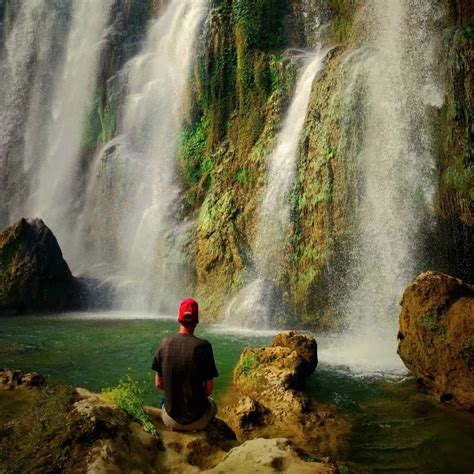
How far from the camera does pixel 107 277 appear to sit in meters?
24.6

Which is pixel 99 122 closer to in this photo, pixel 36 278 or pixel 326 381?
pixel 36 278

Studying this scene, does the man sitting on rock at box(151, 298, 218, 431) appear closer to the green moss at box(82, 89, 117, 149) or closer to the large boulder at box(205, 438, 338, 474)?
the large boulder at box(205, 438, 338, 474)

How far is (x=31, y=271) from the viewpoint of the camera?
69.9 feet

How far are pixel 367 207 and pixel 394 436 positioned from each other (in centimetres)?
981

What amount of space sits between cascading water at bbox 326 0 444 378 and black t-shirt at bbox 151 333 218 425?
9133 millimetres

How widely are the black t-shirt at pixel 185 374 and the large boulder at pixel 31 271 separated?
62.2ft

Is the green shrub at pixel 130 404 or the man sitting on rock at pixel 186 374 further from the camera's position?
the man sitting on rock at pixel 186 374

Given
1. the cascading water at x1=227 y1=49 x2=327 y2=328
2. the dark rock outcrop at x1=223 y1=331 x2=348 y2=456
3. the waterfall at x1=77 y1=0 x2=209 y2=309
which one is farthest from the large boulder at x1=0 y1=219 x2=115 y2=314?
the dark rock outcrop at x1=223 y1=331 x2=348 y2=456

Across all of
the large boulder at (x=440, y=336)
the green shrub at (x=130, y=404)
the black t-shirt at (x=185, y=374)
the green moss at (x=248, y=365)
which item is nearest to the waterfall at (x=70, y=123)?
the green moss at (x=248, y=365)

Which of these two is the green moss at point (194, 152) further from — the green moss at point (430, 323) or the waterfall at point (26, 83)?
the green moss at point (430, 323)

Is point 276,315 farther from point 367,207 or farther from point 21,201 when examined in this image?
point 21,201

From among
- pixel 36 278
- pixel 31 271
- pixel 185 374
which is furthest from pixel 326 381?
pixel 31 271

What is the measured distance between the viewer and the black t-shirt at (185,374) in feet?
14.8

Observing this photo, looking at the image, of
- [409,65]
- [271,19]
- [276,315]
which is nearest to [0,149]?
[271,19]
